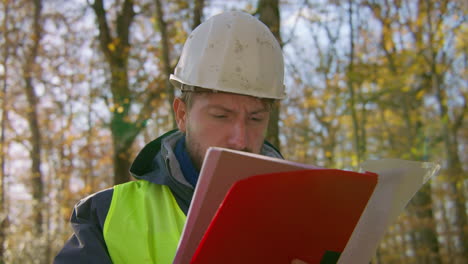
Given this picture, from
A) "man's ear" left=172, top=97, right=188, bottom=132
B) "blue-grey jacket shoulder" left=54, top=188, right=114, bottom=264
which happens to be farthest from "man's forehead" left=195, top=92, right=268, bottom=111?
"blue-grey jacket shoulder" left=54, top=188, right=114, bottom=264

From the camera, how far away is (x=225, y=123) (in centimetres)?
179

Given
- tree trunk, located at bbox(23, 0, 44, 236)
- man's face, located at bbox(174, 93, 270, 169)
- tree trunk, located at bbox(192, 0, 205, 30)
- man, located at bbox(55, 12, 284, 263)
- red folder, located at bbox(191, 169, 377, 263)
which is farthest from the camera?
tree trunk, located at bbox(23, 0, 44, 236)

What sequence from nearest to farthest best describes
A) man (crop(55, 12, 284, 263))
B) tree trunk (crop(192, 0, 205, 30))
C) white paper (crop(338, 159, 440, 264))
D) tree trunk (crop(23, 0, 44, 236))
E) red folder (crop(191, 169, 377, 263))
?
red folder (crop(191, 169, 377, 263)), white paper (crop(338, 159, 440, 264)), man (crop(55, 12, 284, 263)), tree trunk (crop(192, 0, 205, 30)), tree trunk (crop(23, 0, 44, 236))

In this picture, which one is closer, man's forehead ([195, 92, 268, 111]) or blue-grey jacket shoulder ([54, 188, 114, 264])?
blue-grey jacket shoulder ([54, 188, 114, 264])

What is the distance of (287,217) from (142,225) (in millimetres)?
642

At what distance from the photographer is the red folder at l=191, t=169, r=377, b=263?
1134mm

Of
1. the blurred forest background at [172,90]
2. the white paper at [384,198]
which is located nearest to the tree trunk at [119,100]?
the blurred forest background at [172,90]

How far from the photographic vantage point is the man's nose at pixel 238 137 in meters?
1.74

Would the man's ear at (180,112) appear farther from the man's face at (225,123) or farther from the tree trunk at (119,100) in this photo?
the tree trunk at (119,100)

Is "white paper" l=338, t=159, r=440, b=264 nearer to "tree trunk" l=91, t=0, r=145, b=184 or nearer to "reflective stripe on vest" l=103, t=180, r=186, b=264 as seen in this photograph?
"reflective stripe on vest" l=103, t=180, r=186, b=264

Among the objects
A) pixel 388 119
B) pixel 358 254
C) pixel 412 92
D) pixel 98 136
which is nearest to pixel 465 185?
pixel 412 92

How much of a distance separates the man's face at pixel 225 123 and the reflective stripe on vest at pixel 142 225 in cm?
22

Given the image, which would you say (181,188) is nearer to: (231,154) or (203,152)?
(203,152)

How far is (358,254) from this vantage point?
56.3 inches
